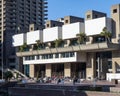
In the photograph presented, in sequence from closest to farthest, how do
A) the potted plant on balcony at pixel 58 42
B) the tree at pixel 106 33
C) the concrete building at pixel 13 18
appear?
the tree at pixel 106 33
the potted plant on balcony at pixel 58 42
the concrete building at pixel 13 18

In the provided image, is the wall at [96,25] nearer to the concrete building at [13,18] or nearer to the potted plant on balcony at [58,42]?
the potted plant on balcony at [58,42]

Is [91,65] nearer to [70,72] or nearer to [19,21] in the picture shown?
[70,72]

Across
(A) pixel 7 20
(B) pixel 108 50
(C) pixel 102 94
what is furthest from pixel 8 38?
(C) pixel 102 94

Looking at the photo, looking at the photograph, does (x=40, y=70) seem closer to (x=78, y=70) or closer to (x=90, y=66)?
(x=78, y=70)

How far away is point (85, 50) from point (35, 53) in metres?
19.8

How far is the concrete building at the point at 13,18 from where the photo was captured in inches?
4729

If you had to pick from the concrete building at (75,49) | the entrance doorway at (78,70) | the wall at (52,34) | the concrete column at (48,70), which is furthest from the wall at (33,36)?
the entrance doorway at (78,70)

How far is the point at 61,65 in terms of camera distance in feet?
301

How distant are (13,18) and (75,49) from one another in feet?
205

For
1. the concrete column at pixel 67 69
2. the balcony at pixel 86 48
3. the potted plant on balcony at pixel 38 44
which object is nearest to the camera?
the balcony at pixel 86 48

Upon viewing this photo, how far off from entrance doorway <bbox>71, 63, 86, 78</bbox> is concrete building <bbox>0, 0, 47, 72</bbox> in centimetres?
3083

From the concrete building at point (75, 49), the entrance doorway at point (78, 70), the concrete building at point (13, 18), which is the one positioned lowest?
the entrance doorway at point (78, 70)

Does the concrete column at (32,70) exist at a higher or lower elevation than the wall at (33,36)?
lower

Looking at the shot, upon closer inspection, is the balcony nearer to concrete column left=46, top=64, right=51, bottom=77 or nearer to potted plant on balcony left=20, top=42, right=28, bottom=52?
concrete column left=46, top=64, right=51, bottom=77
